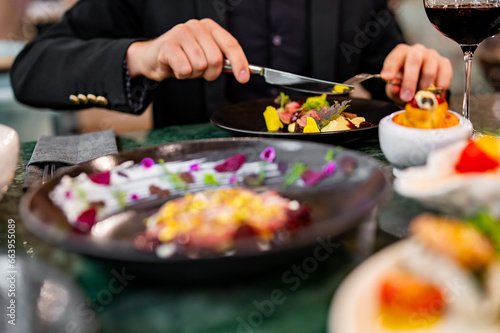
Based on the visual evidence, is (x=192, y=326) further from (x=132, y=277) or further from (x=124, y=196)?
(x=124, y=196)

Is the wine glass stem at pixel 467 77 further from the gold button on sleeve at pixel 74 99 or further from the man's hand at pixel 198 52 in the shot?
the gold button on sleeve at pixel 74 99

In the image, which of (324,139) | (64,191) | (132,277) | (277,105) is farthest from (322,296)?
(277,105)

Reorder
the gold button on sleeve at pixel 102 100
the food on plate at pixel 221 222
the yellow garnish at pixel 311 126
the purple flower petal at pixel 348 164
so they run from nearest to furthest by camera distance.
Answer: the food on plate at pixel 221 222, the purple flower petal at pixel 348 164, the yellow garnish at pixel 311 126, the gold button on sleeve at pixel 102 100

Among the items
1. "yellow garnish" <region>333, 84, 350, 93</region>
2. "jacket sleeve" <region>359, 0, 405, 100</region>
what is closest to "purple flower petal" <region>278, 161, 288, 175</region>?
"yellow garnish" <region>333, 84, 350, 93</region>

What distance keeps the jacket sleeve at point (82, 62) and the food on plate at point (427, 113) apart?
0.73 meters

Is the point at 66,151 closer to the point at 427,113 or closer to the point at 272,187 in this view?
the point at 272,187

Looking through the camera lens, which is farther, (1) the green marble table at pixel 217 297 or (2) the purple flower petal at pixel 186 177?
(2) the purple flower petal at pixel 186 177

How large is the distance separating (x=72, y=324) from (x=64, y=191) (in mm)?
219

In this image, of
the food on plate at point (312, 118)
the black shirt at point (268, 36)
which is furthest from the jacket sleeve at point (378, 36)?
the food on plate at point (312, 118)

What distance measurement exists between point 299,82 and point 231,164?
1.43 feet

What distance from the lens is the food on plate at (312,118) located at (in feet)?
3.12

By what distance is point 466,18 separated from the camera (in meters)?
0.89

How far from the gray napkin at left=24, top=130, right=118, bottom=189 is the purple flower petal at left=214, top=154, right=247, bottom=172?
295 mm

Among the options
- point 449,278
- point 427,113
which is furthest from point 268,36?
point 449,278
